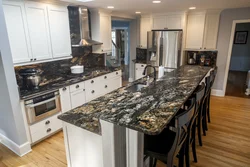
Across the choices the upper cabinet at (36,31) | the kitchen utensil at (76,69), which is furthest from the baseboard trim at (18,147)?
the kitchen utensil at (76,69)

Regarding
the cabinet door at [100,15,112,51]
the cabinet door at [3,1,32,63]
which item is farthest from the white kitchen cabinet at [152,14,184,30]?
the cabinet door at [3,1,32,63]

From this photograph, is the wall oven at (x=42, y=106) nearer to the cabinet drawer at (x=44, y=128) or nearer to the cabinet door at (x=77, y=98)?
the cabinet drawer at (x=44, y=128)

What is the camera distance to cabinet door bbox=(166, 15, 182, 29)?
183 inches

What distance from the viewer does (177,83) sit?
2.45m

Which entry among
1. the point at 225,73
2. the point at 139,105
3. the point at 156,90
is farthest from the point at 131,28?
the point at 139,105

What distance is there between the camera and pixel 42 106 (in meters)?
2.72

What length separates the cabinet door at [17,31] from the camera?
98.5 inches

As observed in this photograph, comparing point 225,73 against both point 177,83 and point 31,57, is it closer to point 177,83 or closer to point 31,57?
point 177,83

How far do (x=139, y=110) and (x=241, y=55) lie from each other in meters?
8.91

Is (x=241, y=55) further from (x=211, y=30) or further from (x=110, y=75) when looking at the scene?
(x=110, y=75)

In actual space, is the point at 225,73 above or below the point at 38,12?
below

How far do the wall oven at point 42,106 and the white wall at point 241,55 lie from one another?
8793 millimetres

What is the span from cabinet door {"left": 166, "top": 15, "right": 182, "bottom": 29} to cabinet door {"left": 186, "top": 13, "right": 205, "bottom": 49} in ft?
1.03

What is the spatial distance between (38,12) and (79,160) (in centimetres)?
256
